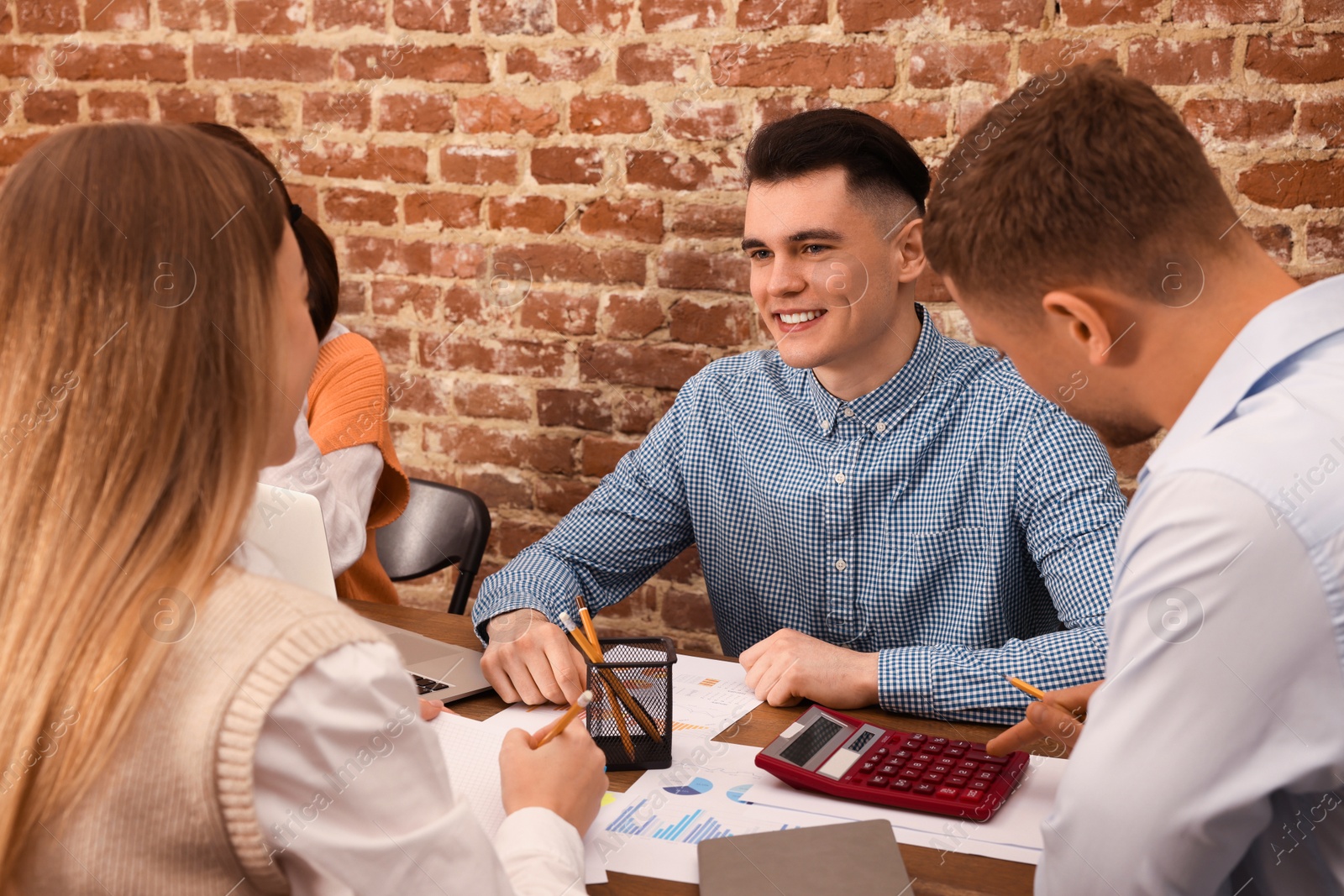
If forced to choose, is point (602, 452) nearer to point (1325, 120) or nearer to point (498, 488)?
point (498, 488)

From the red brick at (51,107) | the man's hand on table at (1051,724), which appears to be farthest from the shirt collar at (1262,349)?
the red brick at (51,107)

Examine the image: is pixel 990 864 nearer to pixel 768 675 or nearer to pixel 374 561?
pixel 768 675

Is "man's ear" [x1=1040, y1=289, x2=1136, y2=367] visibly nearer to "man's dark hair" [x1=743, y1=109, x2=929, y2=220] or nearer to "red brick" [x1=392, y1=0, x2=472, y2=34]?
"man's dark hair" [x1=743, y1=109, x2=929, y2=220]

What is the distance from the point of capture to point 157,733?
606 mm

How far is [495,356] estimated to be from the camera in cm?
218

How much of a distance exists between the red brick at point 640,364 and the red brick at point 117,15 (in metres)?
1.29

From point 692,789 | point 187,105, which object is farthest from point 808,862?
point 187,105

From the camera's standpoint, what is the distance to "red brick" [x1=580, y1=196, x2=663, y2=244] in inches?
78.0

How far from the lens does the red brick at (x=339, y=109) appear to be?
2.19 m

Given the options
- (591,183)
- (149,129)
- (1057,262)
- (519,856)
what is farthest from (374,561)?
(1057,262)

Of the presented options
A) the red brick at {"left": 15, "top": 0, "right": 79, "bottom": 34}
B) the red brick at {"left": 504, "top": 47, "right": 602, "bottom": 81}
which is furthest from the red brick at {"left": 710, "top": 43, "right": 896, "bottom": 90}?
the red brick at {"left": 15, "top": 0, "right": 79, "bottom": 34}

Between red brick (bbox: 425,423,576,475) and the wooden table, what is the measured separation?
0.69 metres

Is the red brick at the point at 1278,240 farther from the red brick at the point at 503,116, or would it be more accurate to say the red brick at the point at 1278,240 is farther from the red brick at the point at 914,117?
the red brick at the point at 503,116

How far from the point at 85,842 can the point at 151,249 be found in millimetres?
363
